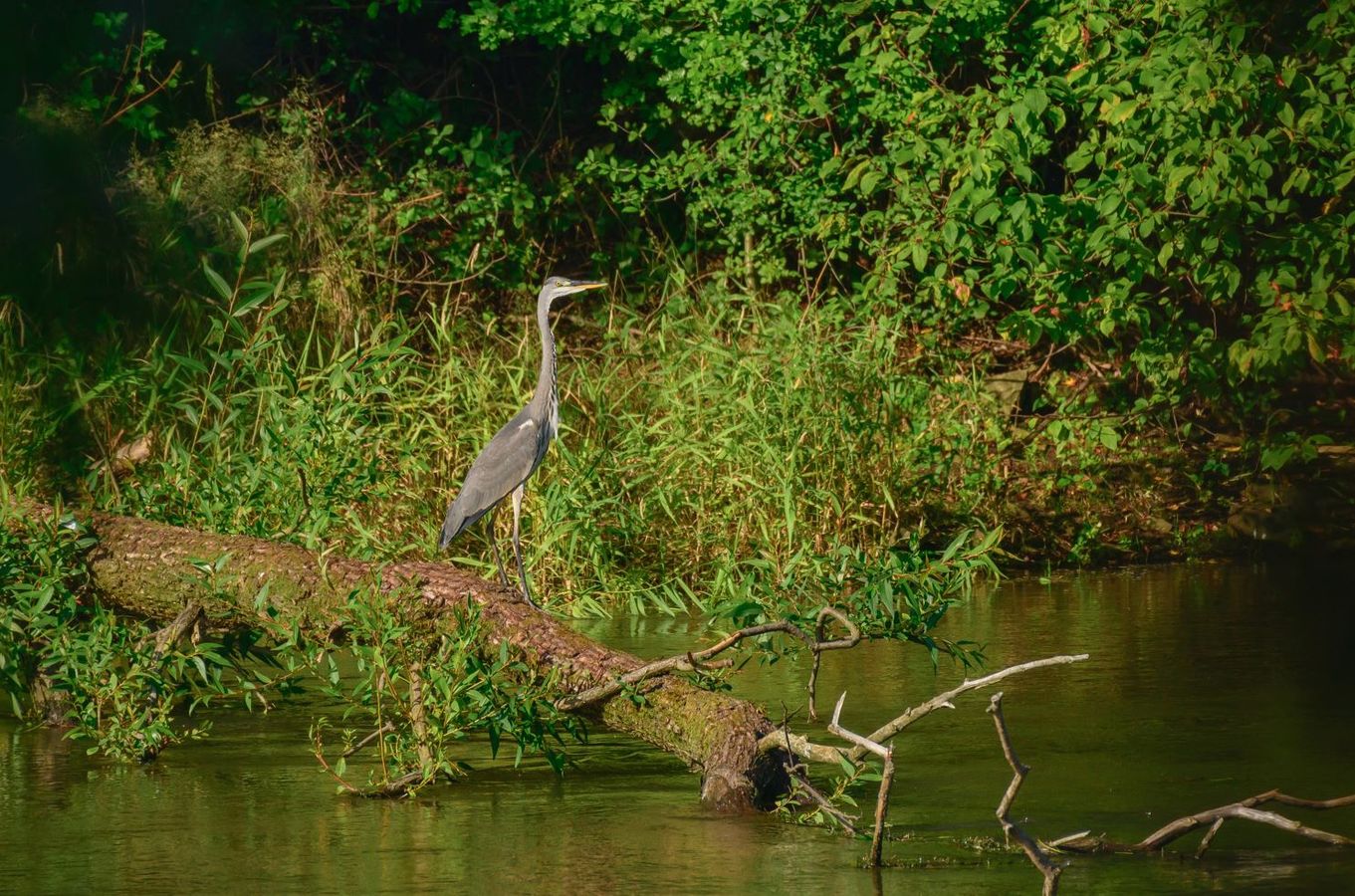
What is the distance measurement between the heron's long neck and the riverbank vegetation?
648 mm

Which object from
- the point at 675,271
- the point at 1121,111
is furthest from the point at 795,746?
the point at 675,271

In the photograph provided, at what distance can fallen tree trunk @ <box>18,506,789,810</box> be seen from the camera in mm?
5516

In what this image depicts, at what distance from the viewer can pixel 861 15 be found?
39.4ft

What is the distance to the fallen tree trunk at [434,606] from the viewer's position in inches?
217

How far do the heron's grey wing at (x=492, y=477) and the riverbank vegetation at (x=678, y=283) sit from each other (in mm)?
491

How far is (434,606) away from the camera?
6098 mm

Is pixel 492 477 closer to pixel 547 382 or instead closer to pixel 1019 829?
pixel 547 382

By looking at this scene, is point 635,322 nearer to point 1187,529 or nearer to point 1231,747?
point 1187,529

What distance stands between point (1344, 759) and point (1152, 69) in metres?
4.34

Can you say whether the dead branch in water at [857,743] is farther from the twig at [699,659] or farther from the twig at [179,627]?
the twig at [179,627]

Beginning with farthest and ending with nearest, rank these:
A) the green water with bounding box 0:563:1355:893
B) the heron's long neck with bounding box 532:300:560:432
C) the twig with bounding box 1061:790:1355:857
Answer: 1. the heron's long neck with bounding box 532:300:560:432
2. the green water with bounding box 0:563:1355:893
3. the twig with bounding box 1061:790:1355:857

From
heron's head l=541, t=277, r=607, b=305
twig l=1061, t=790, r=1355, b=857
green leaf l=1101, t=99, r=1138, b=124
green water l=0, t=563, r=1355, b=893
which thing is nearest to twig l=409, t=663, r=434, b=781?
green water l=0, t=563, r=1355, b=893

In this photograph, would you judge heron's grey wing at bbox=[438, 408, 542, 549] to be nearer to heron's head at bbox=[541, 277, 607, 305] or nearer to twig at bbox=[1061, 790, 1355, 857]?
heron's head at bbox=[541, 277, 607, 305]

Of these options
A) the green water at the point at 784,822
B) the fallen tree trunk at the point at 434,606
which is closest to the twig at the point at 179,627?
the fallen tree trunk at the point at 434,606
